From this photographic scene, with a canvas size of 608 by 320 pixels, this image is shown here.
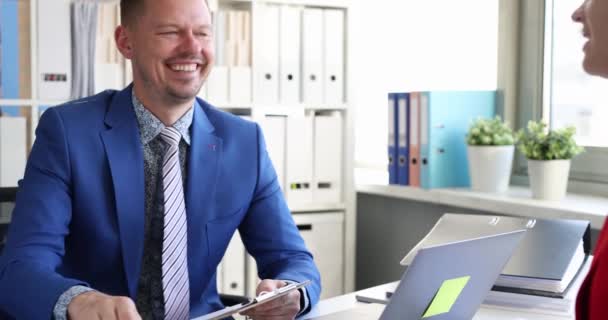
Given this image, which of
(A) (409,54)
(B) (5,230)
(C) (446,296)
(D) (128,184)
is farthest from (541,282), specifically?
(A) (409,54)

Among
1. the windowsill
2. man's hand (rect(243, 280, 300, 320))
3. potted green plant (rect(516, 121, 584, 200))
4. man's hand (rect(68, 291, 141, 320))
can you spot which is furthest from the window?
man's hand (rect(68, 291, 141, 320))

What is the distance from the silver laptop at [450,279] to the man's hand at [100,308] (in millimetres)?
413

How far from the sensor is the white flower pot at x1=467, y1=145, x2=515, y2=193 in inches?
111

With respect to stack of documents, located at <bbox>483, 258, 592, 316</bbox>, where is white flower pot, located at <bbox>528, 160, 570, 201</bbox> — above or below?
above

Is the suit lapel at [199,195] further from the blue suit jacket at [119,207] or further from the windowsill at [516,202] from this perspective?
the windowsill at [516,202]

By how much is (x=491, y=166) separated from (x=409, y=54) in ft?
3.28

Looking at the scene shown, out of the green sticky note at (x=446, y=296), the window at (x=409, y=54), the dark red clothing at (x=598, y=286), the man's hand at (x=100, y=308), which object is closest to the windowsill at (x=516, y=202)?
the window at (x=409, y=54)

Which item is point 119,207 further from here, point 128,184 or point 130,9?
point 130,9

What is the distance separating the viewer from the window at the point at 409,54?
3.27m

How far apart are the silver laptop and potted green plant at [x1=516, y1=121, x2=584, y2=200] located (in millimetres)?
1331

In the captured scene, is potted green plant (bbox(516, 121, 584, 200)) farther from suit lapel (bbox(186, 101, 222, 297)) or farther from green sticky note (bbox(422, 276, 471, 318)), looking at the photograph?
green sticky note (bbox(422, 276, 471, 318))

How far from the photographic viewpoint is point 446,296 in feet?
4.17

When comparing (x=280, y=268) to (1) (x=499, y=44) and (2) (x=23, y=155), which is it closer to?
(2) (x=23, y=155)

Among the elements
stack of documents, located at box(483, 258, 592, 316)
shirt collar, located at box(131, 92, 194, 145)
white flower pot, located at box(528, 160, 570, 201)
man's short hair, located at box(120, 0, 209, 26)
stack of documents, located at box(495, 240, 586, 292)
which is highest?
man's short hair, located at box(120, 0, 209, 26)
